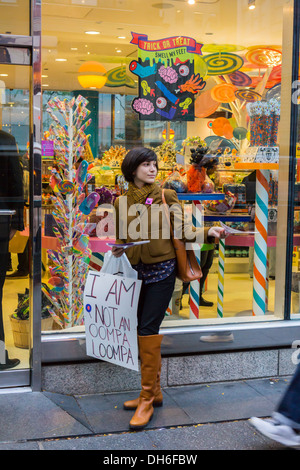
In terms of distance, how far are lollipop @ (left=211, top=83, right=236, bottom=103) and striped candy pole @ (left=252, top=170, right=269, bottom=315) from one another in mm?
831

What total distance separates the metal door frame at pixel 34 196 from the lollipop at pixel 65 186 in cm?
31

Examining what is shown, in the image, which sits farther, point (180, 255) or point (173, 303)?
point (173, 303)

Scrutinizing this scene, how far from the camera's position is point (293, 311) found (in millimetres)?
5262

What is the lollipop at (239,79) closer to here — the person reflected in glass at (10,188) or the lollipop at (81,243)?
the lollipop at (81,243)

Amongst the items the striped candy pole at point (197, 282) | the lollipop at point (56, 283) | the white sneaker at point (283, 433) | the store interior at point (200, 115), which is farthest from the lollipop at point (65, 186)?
the white sneaker at point (283, 433)

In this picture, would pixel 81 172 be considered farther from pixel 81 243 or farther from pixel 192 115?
pixel 192 115

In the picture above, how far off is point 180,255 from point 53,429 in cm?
133

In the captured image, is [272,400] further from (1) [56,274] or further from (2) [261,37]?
(2) [261,37]

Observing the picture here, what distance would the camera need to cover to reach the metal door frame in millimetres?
4355

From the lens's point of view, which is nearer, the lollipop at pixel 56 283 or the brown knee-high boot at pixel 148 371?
the brown knee-high boot at pixel 148 371

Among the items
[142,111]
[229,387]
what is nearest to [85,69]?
[142,111]

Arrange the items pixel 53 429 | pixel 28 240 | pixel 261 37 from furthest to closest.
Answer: pixel 261 37 → pixel 28 240 → pixel 53 429

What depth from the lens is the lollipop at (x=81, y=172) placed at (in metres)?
4.80

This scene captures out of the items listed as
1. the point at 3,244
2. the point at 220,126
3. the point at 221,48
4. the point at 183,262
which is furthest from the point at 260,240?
the point at 3,244
